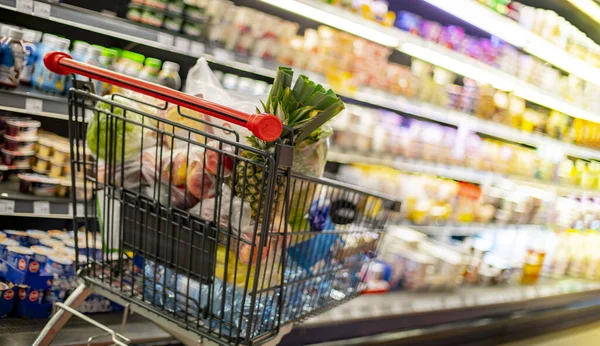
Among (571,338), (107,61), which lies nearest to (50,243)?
(107,61)

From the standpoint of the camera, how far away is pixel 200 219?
1045 millimetres

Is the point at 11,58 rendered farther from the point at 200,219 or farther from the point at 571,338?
the point at 571,338

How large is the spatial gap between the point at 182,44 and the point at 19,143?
2.31 feet

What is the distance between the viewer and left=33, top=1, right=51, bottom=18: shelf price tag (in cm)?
175

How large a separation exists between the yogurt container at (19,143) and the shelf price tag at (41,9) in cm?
49

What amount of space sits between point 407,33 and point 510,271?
6.30 ft

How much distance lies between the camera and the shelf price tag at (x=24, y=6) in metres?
1.72

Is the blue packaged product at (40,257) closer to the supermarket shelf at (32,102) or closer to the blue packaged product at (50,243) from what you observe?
the blue packaged product at (50,243)

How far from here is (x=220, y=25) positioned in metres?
2.34

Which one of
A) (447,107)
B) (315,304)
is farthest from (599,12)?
(315,304)

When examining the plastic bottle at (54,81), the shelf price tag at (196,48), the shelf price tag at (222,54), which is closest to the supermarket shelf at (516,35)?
the shelf price tag at (222,54)

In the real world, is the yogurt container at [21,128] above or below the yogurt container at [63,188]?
above

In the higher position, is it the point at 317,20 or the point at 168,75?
the point at 317,20

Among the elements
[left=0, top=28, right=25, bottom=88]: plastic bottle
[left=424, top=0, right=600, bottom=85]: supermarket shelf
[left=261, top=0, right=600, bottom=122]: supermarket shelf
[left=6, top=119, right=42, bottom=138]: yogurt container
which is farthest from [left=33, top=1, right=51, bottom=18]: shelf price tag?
[left=424, top=0, right=600, bottom=85]: supermarket shelf
